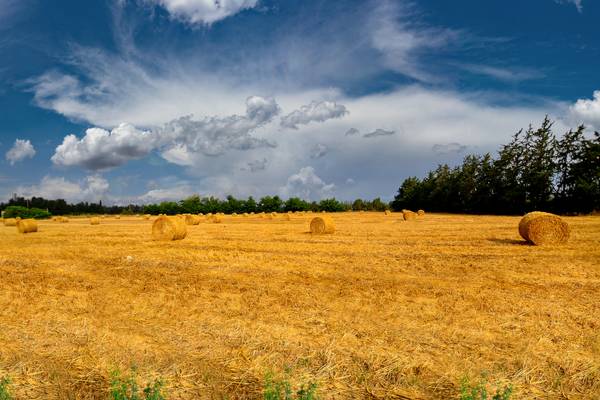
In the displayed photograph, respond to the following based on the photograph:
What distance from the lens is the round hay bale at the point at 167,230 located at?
71.2ft

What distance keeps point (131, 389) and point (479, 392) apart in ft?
12.7

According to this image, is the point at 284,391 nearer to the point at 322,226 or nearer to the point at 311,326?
the point at 311,326

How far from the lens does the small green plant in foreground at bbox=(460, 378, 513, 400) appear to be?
4.61 meters

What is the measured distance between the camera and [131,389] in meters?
5.06

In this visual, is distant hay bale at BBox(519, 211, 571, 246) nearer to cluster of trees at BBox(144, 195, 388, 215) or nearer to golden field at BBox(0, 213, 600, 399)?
golden field at BBox(0, 213, 600, 399)

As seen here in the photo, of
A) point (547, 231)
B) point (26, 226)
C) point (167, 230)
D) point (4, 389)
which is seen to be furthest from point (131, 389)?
point (26, 226)

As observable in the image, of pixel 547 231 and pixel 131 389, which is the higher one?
pixel 547 231

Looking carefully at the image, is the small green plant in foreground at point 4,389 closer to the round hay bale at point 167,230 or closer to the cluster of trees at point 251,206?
the round hay bale at point 167,230

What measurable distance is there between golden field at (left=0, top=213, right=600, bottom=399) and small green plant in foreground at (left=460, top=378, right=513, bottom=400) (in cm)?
18

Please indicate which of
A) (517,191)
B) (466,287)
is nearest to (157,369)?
(466,287)

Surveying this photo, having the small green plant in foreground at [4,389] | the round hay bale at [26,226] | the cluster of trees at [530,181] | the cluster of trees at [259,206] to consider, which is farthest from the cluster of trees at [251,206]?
the small green plant in foreground at [4,389]

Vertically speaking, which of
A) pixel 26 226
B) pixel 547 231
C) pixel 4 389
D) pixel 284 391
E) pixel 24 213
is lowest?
pixel 284 391

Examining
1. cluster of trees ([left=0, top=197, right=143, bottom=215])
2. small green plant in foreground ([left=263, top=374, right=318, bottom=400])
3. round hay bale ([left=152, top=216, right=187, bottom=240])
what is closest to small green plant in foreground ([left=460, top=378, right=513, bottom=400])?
small green plant in foreground ([left=263, top=374, right=318, bottom=400])

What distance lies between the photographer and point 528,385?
5.14 metres
